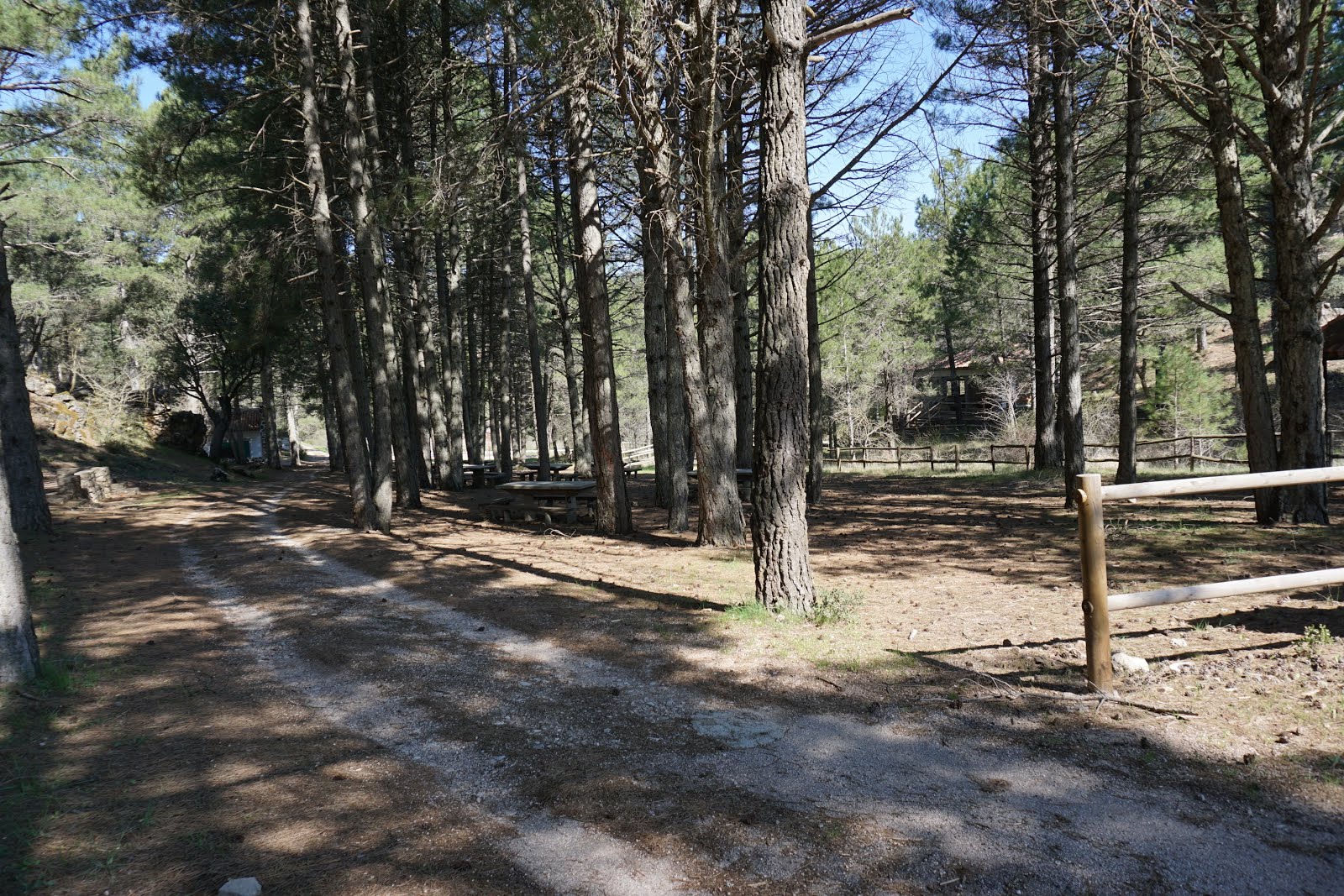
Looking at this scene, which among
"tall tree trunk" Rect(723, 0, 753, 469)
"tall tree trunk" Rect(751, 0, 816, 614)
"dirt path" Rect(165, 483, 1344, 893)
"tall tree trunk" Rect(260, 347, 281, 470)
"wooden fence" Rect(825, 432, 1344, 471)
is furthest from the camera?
"tall tree trunk" Rect(260, 347, 281, 470)

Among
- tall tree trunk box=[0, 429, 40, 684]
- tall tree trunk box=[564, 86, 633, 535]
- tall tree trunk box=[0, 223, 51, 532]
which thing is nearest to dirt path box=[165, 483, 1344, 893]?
tall tree trunk box=[0, 429, 40, 684]

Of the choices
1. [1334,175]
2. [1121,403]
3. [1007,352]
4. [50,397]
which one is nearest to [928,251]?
[1007,352]

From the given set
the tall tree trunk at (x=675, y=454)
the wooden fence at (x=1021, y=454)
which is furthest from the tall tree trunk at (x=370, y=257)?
the wooden fence at (x=1021, y=454)

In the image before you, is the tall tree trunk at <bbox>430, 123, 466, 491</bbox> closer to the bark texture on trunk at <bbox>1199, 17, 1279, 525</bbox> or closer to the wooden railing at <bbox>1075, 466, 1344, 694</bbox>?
the bark texture on trunk at <bbox>1199, 17, 1279, 525</bbox>

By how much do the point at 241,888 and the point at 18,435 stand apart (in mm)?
12700

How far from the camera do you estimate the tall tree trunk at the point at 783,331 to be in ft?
21.2

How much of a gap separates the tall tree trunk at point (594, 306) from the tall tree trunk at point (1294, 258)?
8.38 meters

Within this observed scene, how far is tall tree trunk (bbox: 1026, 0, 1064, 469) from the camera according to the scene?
13.0 meters

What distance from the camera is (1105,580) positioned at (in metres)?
4.50

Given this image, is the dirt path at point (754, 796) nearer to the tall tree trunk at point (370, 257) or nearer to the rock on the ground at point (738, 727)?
the rock on the ground at point (738, 727)

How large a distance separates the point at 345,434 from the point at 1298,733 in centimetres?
1291

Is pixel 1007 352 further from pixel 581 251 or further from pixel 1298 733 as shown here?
pixel 1298 733

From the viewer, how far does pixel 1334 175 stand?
1908 cm

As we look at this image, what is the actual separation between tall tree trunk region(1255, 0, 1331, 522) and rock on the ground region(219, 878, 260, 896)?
10852 millimetres
